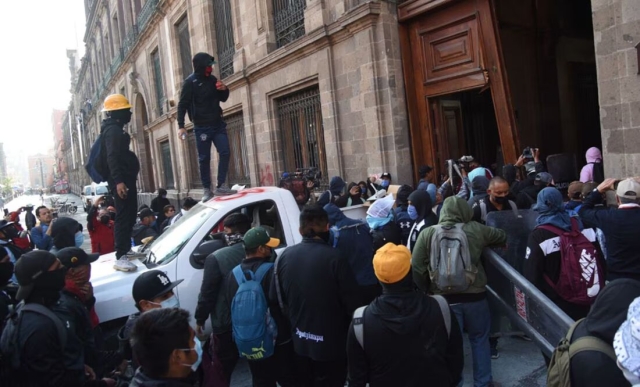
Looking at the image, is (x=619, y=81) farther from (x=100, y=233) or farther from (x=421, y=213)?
(x=100, y=233)

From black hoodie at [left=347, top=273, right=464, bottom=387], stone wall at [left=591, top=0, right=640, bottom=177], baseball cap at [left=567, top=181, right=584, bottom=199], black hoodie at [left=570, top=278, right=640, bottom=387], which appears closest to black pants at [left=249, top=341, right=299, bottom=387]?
black hoodie at [left=347, top=273, right=464, bottom=387]

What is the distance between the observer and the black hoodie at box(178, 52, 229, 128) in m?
5.78

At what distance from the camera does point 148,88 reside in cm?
2202

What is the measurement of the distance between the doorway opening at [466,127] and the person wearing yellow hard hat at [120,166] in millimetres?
5480

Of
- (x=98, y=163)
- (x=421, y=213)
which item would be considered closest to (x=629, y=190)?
(x=421, y=213)

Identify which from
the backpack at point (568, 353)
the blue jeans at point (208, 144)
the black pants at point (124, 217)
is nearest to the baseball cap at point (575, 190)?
the backpack at point (568, 353)

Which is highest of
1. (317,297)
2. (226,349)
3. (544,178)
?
(544,178)

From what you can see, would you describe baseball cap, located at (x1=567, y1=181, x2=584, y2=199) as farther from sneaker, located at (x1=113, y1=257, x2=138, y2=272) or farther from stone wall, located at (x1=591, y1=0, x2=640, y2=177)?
sneaker, located at (x1=113, y1=257, x2=138, y2=272)

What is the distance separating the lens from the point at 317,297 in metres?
3.24

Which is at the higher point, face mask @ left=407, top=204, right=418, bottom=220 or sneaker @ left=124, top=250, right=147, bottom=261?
face mask @ left=407, top=204, right=418, bottom=220

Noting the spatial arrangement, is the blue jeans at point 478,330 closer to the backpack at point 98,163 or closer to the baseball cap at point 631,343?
the baseball cap at point 631,343

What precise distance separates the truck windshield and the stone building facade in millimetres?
4524

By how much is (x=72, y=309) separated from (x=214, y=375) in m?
1.12

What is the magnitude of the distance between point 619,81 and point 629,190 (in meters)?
2.32
